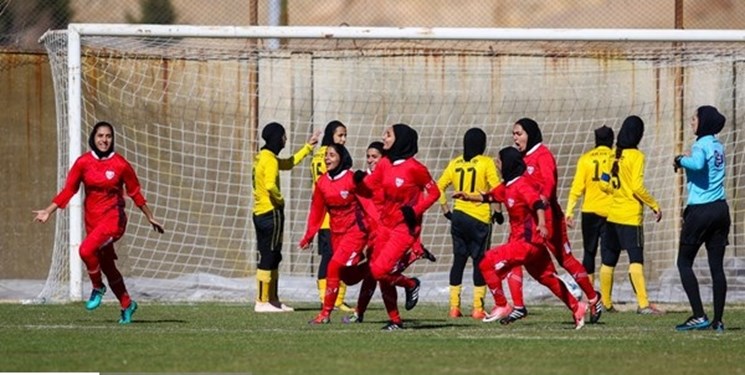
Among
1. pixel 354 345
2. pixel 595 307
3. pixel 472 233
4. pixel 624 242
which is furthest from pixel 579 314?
pixel 624 242

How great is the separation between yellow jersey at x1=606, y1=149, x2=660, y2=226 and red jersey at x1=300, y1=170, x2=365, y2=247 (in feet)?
11.7

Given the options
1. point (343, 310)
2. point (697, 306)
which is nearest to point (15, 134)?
point (343, 310)

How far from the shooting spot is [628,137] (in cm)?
1819

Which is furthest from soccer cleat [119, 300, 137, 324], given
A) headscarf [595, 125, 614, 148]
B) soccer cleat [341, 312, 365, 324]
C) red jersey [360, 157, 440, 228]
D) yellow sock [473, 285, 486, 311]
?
headscarf [595, 125, 614, 148]

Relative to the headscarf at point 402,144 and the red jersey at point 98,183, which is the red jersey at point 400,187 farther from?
the red jersey at point 98,183

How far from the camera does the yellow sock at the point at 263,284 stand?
1827 cm

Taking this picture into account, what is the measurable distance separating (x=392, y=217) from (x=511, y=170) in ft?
3.85

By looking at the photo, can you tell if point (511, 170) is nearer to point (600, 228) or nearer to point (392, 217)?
point (392, 217)

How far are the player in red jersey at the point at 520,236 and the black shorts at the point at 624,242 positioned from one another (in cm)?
337

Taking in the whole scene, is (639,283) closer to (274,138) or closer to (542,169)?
(542,169)

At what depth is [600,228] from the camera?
18938 millimetres

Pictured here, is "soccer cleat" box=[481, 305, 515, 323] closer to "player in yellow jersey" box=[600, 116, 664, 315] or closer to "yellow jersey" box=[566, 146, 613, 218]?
"player in yellow jersey" box=[600, 116, 664, 315]

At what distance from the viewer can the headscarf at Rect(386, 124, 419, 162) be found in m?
15.0

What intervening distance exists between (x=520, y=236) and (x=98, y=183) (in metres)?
4.10
